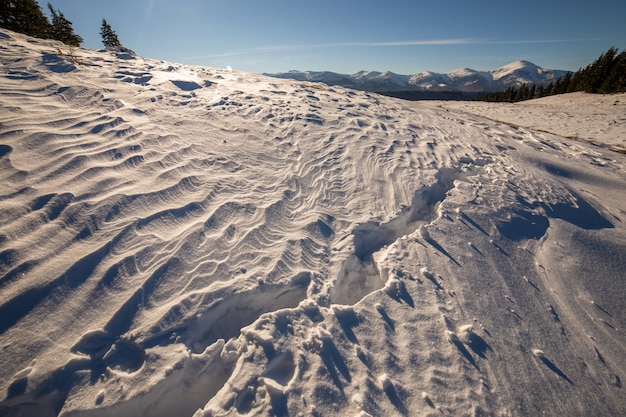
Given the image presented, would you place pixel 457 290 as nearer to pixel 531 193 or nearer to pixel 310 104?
pixel 531 193

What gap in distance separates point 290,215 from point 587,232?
3.80 meters

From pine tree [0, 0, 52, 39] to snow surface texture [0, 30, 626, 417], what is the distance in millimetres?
19362

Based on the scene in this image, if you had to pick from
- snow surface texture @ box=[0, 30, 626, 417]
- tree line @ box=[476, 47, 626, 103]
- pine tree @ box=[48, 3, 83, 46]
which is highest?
pine tree @ box=[48, 3, 83, 46]

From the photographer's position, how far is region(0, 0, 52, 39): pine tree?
15383 millimetres

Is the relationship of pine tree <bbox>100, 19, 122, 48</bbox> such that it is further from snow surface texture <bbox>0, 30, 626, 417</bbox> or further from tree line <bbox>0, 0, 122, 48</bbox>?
snow surface texture <bbox>0, 30, 626, 417</bbox>

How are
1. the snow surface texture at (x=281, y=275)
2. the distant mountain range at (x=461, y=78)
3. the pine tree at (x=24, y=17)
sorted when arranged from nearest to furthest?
1. the snow surface texture at (x=281, y=275)
2. the pine tree at (x=24, y=17)
3. the distant mountain range at (x=461, y=78)

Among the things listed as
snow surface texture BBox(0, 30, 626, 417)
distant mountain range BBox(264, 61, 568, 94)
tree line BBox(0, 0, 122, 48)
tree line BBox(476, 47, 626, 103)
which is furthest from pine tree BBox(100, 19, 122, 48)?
distant mountain range BBox(264, 61, 568, 94)

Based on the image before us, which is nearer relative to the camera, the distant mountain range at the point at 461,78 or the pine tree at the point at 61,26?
the pine tree at the point at 61,26

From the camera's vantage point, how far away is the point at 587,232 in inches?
127

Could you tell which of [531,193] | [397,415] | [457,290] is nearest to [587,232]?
[531,193]

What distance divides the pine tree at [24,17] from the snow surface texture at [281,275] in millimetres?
19362

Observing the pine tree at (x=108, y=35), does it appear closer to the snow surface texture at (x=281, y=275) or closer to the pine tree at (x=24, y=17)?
the pine tree at (x=24, y=17)

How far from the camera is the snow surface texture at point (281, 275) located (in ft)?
5.51

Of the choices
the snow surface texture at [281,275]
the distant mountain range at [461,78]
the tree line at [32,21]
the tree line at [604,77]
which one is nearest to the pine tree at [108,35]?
the tree line at [32,21]
